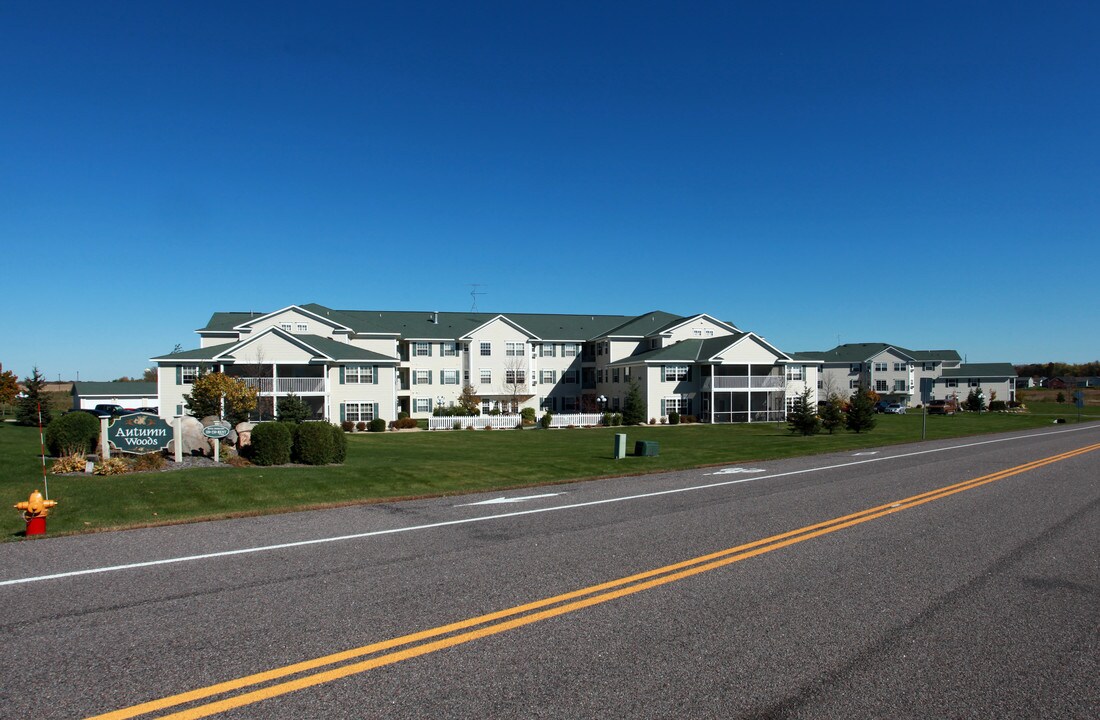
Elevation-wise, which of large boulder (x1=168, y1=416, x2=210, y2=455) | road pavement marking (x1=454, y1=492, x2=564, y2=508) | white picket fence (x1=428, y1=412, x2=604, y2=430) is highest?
large boulder (x1=168, y1=416, x2=210, y2=455)

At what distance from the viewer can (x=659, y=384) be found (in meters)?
55.4

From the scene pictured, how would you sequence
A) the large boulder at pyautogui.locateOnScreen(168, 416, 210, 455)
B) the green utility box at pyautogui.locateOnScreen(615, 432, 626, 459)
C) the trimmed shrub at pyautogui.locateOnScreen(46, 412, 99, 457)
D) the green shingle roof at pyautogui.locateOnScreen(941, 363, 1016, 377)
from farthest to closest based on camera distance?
the green shingle roof at pyautogui.locateOnScreen(941, 363, 1016, 377)
the green utility box at pyautogui.locateOnScreen(615, 432, 626, 459)
the large boulder at pyautogui.locateOnScreen(168, 416, 210, 455)
the trimmed shrub at pyautogui.locateOnScreen(46, 412, 99, 457)

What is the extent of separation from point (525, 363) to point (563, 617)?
51792mm

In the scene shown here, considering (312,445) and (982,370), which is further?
(982,370)

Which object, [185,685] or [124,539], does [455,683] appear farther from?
[124,539]

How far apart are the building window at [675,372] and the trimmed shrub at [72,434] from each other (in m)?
41.8

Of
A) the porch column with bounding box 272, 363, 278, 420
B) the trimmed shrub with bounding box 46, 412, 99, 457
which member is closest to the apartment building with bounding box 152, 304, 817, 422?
the porch column with bounding box 272, 363, 278, 420

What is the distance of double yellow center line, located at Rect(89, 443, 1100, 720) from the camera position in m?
4.91

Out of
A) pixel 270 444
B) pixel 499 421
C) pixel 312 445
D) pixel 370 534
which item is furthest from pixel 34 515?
pixel 499 421

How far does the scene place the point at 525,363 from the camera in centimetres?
5838

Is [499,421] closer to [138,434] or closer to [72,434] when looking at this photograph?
[72,434]

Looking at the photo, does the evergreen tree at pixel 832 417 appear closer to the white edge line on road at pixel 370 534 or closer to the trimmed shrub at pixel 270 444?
the white edge line on road at pixel 370 534

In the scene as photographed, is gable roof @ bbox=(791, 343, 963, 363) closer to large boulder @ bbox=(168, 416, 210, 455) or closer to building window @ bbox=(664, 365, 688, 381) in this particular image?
building window @ bbox=(664, 365, 688, 381)

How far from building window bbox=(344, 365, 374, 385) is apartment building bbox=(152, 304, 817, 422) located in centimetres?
7
